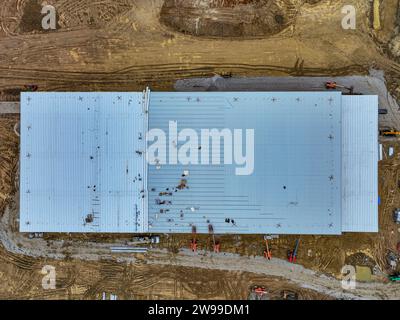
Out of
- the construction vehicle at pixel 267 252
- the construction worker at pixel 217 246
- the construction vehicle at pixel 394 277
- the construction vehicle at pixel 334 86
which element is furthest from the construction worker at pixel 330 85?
the construction vehicle at pixel 394 277

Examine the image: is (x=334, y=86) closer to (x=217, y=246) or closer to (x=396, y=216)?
(x=396, y=216)

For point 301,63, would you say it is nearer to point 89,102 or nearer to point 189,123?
point 189,123

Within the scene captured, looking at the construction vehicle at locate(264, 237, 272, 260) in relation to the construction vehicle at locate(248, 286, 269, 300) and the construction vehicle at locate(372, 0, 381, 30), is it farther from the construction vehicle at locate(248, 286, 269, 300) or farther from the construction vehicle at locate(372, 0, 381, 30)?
the construction vehicle at locate(372, 0, 381, 30)

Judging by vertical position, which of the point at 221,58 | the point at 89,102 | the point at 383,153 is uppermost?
the point at 221,58

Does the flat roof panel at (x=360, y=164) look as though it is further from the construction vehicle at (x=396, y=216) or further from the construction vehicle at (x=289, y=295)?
the construction vehicle at (x=289, y=295)

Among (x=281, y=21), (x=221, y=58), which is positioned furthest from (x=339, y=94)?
(x=221, y=58)

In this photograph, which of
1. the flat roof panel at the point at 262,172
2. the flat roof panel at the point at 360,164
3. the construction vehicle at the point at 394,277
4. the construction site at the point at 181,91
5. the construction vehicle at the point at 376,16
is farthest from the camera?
the construction vehicle at the point at 376,16

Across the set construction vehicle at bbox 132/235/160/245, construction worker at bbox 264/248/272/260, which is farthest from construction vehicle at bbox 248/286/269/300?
construction vehicle at bbox 132/235/160/245
